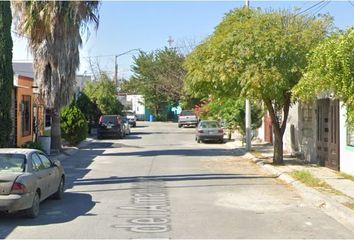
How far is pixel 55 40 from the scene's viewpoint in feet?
83.4

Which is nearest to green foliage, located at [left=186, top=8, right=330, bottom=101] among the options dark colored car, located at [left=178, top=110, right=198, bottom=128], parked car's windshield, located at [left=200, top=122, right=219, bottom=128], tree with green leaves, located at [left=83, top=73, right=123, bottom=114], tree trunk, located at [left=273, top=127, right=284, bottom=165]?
tree trunk, located at [left=273, top=127, right=284, bottom=165]

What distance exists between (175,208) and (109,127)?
2835 centimetres

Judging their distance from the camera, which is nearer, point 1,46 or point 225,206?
point 225,206

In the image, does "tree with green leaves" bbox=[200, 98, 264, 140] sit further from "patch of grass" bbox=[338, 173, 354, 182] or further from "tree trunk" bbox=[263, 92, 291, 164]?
"patch of grass" bbox=[338, 173, 354, 182]

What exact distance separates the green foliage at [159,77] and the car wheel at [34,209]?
60.0m

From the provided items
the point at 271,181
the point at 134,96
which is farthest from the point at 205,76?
the point at 134,96

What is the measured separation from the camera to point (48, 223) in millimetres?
9820

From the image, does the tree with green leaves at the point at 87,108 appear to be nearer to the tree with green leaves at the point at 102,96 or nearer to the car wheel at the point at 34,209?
the tree with green leaves at the point at 102,96

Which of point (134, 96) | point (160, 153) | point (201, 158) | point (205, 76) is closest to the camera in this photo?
point (205, 76)

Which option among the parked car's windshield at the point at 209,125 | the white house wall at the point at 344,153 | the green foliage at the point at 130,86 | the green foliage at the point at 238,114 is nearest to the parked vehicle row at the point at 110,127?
the parked car's windshield at the point at 209,125

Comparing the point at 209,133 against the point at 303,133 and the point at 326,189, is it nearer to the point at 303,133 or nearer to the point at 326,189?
the point at 303,133

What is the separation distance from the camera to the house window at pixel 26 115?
26525mm

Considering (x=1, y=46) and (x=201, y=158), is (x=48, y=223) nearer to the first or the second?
(x=1, y=46)

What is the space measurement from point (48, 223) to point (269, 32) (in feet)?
37.2
